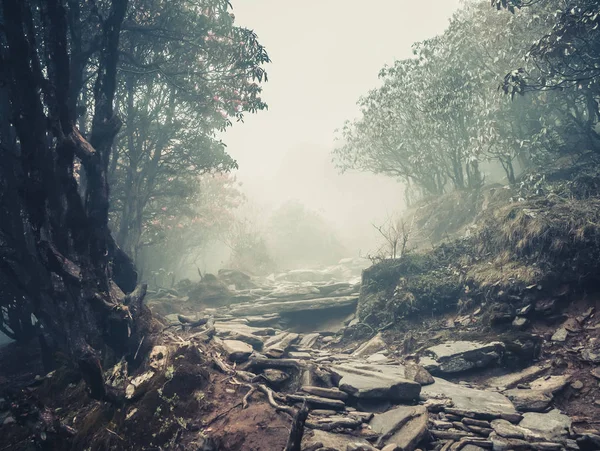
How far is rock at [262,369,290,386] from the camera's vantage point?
18.0 feet

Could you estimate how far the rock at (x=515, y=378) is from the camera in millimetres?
5180

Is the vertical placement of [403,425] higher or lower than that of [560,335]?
higher

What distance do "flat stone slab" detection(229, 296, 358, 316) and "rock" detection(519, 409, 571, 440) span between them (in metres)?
7.12

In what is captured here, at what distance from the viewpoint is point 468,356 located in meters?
5.98

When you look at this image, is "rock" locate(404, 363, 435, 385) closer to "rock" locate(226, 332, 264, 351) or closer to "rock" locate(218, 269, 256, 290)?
"rock" locate(226, 332, 264, 351)

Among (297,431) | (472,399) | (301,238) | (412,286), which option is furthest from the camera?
(301,238)

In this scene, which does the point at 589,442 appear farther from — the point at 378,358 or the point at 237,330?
the point at 237,330

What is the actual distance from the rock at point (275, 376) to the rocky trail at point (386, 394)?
17 millimetres

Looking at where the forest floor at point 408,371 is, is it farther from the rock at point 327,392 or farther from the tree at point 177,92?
the tree at point 177,92

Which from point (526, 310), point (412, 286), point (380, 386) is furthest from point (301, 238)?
point (380, 386)

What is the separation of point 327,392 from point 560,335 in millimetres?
4163

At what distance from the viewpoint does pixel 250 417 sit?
4.42 m

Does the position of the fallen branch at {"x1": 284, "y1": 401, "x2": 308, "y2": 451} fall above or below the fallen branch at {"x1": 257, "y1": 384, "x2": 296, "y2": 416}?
above

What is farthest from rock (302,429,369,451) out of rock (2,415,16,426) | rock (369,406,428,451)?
rock (2,415,16,426)
